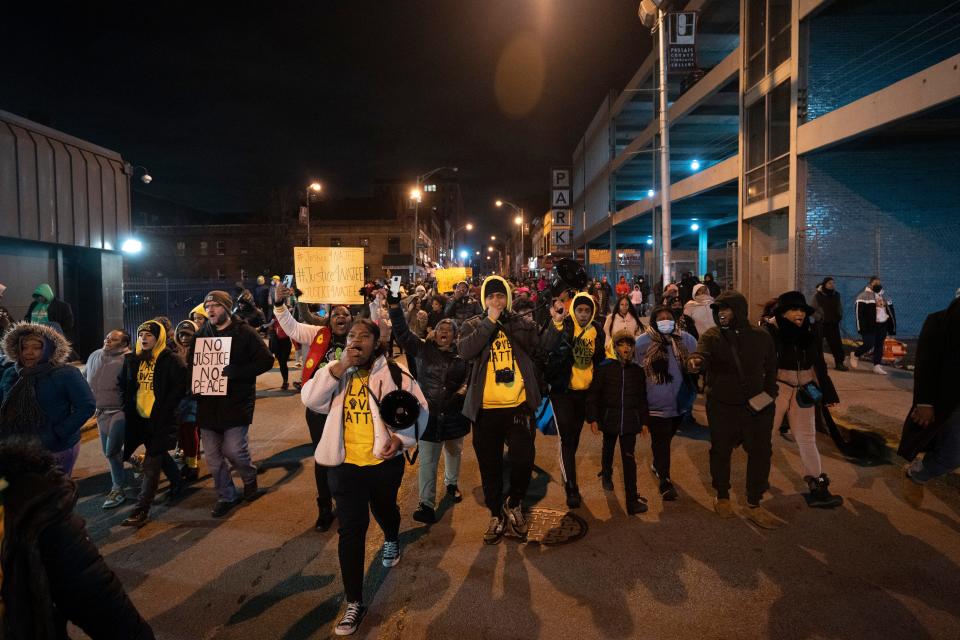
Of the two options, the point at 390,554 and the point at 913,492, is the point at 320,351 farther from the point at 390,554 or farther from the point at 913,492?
the point at 913,492

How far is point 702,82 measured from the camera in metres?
20.5

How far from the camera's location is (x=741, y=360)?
484cm

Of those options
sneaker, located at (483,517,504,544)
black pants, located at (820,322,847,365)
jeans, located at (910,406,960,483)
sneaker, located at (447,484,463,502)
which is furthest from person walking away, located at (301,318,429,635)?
black pants, located at (820,322,847,365)

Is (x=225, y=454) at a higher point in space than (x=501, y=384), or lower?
lower

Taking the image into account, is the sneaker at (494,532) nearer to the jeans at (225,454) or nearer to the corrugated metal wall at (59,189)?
the jeans at (225,454)

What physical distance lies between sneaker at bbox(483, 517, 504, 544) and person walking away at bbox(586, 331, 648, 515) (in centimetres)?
126

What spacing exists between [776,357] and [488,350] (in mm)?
2565

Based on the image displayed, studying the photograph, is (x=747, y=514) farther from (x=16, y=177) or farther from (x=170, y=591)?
(x=16, y=177)

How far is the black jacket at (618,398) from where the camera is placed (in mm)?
5203

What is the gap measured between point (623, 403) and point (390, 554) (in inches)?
96.0

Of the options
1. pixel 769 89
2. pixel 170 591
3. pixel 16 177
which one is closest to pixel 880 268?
pixel 769 89

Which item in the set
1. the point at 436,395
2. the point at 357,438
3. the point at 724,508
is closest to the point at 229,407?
the point at 436,395

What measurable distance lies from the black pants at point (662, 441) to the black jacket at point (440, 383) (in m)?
1.91

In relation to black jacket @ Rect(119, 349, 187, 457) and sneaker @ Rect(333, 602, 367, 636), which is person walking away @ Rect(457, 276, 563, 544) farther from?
black jacket @ Rect(119, 349, 187, 457)
